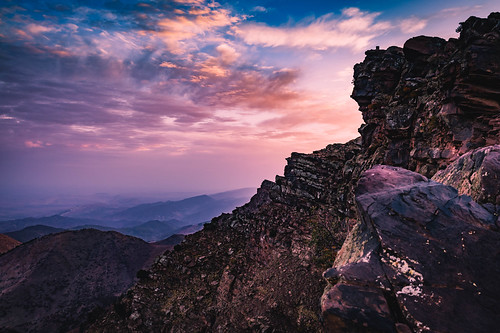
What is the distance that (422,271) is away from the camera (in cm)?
862

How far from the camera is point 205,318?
33688 mm

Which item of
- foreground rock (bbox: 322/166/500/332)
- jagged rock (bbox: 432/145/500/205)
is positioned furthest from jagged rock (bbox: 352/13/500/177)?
foreground rock (bbox: 322/166/500/332)

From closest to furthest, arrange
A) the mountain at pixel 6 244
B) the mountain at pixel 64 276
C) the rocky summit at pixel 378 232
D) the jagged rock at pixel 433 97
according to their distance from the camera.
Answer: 1. the rocky summit at pixel 378 232
2. the jagged rock at pixel 433 97
3. the mountain at pixel 64 276
4. the mountain at pixel 6 244

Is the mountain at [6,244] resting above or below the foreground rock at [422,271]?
below

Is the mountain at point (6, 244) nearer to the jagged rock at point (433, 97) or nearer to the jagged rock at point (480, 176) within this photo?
the jagged rock at point (433, 97)

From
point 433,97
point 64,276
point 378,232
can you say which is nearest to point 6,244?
point 64,276

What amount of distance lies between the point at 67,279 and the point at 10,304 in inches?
765

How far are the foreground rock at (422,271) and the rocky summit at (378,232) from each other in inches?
1.6

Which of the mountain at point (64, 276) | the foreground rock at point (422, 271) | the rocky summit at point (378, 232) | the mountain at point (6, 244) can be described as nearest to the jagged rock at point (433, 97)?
the rocky summit at point (378, 232)

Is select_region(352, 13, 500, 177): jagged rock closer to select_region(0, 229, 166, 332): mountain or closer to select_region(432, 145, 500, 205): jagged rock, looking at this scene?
select_region(432, 145, 500, 205): jagged rock

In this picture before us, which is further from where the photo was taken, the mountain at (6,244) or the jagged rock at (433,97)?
the mountain at (6,244)

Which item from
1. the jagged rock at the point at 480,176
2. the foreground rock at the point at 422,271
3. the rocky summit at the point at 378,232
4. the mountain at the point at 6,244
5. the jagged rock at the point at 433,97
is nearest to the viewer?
the foreground rock at the point at 422,271

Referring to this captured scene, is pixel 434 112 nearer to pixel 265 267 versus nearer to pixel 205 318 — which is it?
pixel 265 267

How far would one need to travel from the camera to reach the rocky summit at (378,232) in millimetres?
8367
